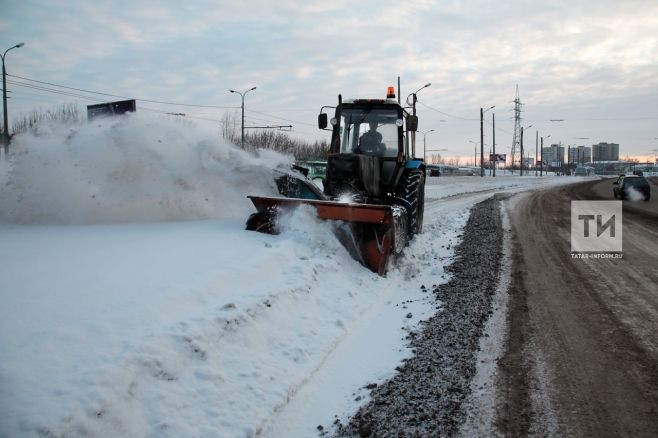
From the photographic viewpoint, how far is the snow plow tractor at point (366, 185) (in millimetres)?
6730

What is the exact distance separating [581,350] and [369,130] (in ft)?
19.3

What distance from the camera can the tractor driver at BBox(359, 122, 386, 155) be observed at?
891cm

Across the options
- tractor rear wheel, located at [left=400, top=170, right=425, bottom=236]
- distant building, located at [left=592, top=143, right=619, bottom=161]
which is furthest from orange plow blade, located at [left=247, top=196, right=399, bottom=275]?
distant building, located at [left=592, top=143, right=619, bottom=161]

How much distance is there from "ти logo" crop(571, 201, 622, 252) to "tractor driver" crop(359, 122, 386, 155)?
427 centimetres

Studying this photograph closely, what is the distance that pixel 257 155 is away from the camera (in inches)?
→ 386

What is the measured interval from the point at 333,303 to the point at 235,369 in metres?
1.94

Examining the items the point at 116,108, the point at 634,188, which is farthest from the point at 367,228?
the point at 116,108

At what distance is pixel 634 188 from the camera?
24.5m

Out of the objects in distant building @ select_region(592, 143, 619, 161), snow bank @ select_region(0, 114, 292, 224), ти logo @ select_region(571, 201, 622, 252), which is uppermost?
distant building @ select_region(592, 143, 619, 161)

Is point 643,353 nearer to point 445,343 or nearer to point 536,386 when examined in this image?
point 536,386

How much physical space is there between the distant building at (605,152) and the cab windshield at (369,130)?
19238 centimetres

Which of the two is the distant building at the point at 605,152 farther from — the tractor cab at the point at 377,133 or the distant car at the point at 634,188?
the tractor cab at the point at 377,133

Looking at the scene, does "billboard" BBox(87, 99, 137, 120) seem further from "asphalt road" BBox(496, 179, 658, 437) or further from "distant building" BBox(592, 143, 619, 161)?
"distant building" BBox(592, 143, 619, 161)

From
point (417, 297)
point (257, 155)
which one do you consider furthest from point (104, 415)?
point (257, 155)
